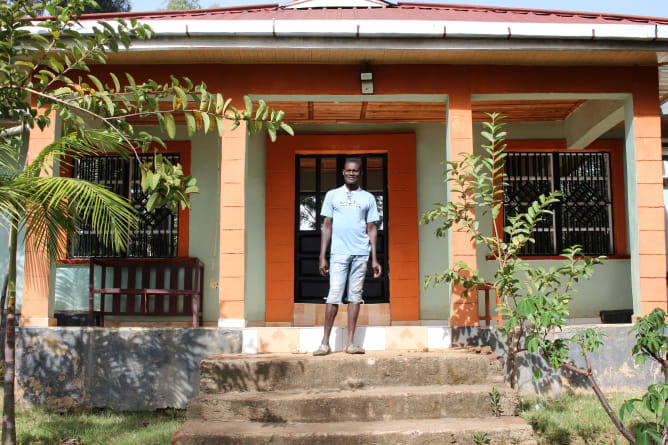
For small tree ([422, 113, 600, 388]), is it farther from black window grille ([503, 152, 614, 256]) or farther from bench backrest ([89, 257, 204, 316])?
bench backrest ([89, 257, 204, 316])

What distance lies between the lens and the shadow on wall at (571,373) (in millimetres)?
5254

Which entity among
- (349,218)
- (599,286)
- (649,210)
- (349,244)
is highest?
(649,210)

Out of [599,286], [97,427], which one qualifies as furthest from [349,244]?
[599,286]

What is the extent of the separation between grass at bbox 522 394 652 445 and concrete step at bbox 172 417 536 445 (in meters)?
0.58

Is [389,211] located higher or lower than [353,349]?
higher

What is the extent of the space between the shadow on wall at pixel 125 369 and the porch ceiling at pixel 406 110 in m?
2.76

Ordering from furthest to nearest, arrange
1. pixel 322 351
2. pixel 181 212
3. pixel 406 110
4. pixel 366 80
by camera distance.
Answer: pixel 181 212 < pixel 406 110 < pixel 366 80 < pixel 322 351

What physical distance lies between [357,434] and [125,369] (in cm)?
247

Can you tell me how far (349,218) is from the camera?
16.2ft

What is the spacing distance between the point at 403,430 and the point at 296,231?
13.0 feet

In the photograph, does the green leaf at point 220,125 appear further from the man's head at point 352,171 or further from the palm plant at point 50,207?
the man's head at point 352,171

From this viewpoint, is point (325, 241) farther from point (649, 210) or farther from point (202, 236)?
point (649, 210)

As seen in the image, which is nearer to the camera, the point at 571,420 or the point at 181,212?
the point at 571,420

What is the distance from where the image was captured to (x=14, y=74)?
3.75 metres
